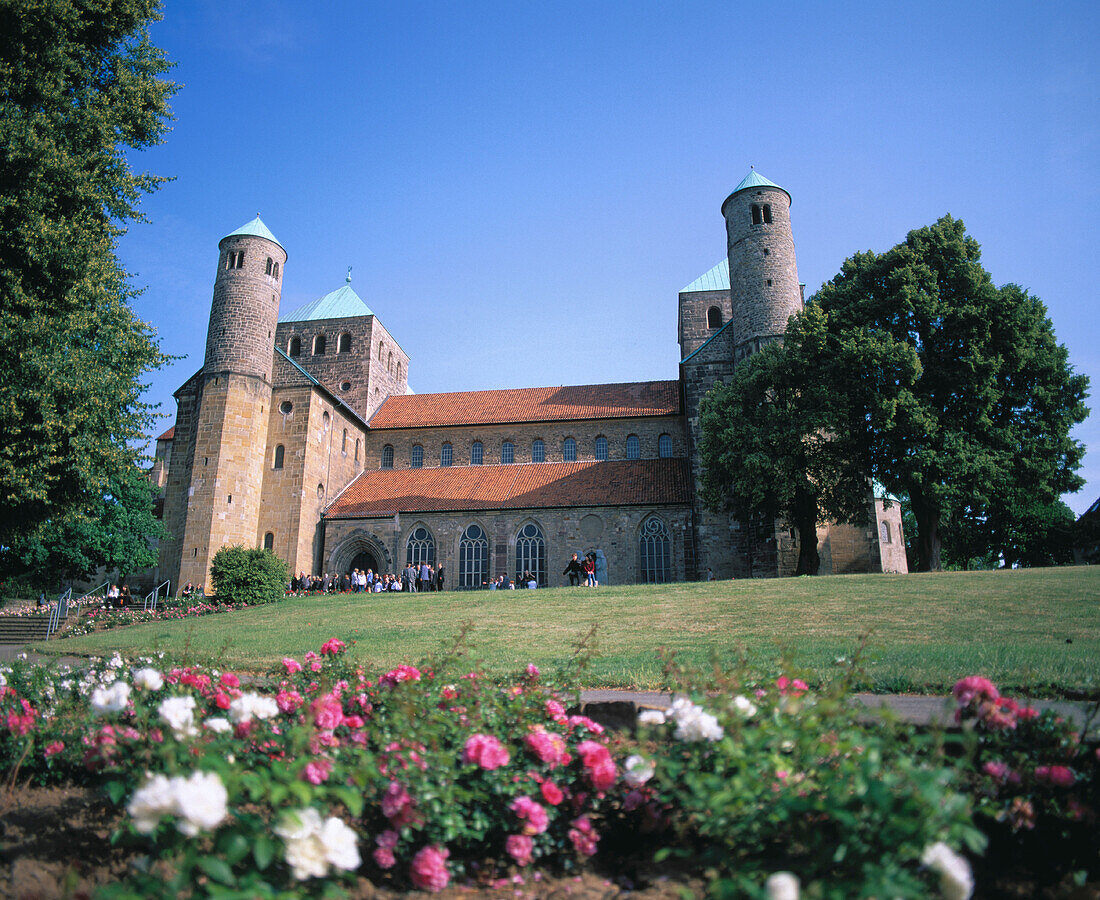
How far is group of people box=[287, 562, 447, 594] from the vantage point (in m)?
32.1

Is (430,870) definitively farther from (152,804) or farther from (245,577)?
(245,577)

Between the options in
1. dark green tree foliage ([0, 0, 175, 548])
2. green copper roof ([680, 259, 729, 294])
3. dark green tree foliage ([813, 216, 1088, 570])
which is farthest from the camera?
green copper roof ([680, 259, 729, 294])

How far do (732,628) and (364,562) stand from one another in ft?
82.5

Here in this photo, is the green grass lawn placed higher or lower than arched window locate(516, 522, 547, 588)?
lower

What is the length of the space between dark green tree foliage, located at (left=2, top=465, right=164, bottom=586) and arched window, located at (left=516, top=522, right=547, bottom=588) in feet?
56.3

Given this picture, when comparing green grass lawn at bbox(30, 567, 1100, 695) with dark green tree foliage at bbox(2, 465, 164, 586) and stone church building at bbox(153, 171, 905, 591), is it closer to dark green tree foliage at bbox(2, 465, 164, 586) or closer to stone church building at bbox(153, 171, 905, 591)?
stone church building at bbox(153, 171, 905, 591)

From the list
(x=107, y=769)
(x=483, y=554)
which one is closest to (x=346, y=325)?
(x=483, y=554)

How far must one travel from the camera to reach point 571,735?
4867 mm

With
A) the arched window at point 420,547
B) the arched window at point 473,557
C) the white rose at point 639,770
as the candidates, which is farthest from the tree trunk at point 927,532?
the white rose at point 639,770

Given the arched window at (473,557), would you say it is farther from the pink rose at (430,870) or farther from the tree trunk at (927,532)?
the pink rose at (430,870)

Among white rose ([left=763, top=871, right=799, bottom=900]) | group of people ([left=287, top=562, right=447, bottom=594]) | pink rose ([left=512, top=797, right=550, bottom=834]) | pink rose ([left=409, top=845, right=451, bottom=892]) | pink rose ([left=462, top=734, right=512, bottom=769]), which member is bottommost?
pink rose ([left=409, top=845, right=451, bottom=892])

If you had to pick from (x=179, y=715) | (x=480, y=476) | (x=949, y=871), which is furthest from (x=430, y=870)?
(x=480, y=476)

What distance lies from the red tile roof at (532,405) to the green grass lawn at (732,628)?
17155 mm

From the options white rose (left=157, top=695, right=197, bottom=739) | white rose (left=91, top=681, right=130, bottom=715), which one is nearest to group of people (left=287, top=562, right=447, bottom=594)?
white rose (left=91, top=681, right=130, bottom=715)
